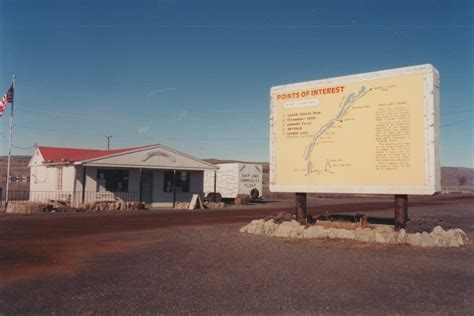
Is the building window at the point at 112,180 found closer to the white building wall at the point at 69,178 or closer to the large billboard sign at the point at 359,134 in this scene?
the white building wall at the point at 69,178

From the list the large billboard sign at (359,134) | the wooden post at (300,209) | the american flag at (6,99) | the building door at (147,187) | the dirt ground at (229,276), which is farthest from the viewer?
the building door at (147,187)

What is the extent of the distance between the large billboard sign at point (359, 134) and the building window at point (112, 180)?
55.9 ft

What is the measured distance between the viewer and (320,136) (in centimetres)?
1512

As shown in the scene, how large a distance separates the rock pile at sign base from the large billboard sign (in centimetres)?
123

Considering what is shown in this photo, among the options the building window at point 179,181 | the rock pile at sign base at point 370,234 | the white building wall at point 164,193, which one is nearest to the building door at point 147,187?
the white building wall at point 164,193

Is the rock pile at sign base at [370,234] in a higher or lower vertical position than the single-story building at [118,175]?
lower

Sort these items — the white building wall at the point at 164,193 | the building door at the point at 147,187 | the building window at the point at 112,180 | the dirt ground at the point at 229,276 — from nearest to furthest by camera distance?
the dirt ground at the point at 229,276 → the building window at the point at 112,180 → the building door at the point at 147,187 → the white building wall at the point at 164,193

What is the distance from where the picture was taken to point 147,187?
106 feet

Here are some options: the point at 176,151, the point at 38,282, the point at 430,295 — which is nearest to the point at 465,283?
the point at 430,295

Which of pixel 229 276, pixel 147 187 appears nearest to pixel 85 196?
pixel 147 187

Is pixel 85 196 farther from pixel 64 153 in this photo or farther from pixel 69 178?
pixel 64 153

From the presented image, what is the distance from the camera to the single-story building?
2895cm

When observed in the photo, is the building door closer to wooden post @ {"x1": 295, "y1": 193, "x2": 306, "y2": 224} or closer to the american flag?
the american flag

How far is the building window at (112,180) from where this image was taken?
29.8 metres
